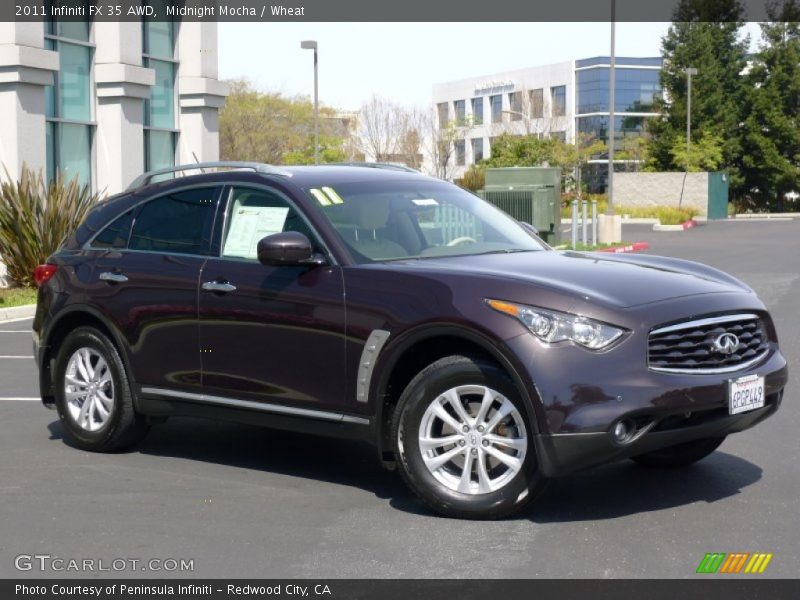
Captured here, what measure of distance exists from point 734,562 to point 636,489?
147cm

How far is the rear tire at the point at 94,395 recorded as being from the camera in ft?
26.2

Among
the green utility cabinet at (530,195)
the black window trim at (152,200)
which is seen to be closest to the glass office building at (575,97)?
the green utility cabinet at (530,195)

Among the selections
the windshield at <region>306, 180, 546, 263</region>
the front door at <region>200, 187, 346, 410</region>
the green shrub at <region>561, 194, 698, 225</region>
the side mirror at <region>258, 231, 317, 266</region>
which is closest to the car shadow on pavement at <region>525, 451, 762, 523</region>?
the front door at <region>200, 187, 346, 410</region>

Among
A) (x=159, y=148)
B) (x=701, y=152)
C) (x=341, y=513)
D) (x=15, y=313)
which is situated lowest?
(x=341, y=513)

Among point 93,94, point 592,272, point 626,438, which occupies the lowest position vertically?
point 626,438

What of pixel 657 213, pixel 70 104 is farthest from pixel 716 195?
pixel 70 104

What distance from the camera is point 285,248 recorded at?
6.82m

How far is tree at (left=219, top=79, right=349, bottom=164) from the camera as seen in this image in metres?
78.1

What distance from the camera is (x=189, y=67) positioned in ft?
98.8

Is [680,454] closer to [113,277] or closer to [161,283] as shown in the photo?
[161,283]

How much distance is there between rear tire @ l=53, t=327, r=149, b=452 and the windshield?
5.95 ft

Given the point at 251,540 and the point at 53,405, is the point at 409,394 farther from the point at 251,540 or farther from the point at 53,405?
the point at 53,405
